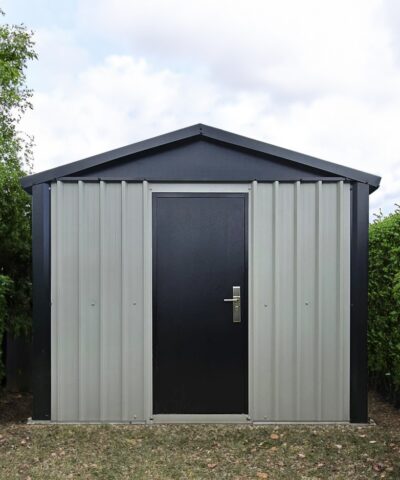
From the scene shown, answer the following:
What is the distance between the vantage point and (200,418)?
4547 millimetres

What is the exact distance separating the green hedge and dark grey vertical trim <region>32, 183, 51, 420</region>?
3513mm

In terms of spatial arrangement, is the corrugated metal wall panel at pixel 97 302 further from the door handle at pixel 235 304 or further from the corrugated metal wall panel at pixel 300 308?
the corrugated metal wall panel at pixel 300 308

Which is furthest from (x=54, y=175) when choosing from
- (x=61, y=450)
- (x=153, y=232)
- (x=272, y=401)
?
(x=272, y=401)

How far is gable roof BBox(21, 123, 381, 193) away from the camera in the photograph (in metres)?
4.44

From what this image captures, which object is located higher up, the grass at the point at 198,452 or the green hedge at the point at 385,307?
the green hedge at the point at 385,307

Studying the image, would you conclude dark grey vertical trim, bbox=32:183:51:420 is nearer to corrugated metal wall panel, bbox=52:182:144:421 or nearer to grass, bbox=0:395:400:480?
corrugated metal wall panel, bbox=52:182:144:421

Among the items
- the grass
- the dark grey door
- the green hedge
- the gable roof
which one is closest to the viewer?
the grass

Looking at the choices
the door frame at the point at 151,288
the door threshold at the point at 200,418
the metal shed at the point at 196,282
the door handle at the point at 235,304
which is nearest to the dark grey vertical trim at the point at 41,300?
the metal shed at the point at 196,282

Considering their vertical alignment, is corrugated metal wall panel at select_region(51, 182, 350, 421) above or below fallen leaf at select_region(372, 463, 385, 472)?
above

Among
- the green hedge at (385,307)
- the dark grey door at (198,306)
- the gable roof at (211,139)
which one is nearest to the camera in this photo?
the gable roof at (211,139)

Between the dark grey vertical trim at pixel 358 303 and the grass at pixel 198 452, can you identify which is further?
the dark grey vertical trim at pixel 358 303

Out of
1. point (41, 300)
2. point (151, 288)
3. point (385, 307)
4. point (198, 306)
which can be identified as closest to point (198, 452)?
point (198, 306)

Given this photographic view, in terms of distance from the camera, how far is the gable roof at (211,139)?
4.44 meters

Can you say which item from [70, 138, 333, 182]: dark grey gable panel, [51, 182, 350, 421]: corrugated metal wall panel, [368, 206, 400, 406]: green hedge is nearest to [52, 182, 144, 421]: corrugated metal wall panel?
[51, 182, 350, 421]: corrugated metal wall panel
